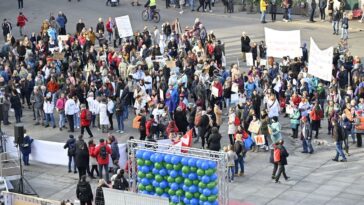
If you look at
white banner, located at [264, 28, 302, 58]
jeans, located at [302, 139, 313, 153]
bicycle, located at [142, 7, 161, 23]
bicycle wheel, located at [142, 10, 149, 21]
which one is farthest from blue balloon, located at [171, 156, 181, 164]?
bicycle wheel, located at [142, 10, 149, 21]

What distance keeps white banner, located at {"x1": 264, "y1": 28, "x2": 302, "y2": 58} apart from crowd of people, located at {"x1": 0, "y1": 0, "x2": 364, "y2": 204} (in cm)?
49

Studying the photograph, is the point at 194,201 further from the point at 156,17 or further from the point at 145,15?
the point at 145,15

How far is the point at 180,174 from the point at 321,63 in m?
11.9

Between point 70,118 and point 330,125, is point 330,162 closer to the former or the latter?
point 330,125

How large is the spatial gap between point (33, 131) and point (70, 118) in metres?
1.91

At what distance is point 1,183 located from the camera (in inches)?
1139

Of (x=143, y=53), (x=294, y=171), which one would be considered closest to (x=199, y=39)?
(x=143, y=53)

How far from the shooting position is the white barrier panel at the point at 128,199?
24.7m

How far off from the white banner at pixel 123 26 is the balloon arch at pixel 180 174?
18986 millimetres

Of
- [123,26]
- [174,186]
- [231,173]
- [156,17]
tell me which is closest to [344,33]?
[156,17]

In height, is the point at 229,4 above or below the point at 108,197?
above

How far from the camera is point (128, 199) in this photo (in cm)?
2511

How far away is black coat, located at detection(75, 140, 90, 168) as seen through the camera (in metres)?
29.6

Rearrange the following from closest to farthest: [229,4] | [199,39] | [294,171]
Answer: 1. [294,171]
2. [199,39]
3. [229,4]
